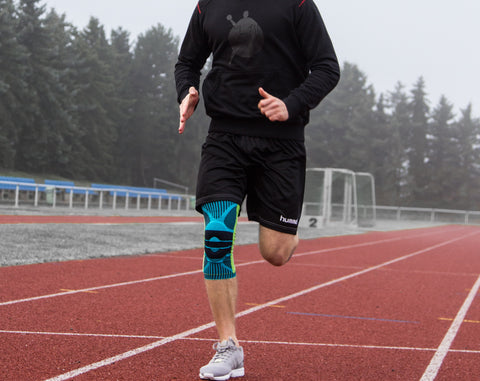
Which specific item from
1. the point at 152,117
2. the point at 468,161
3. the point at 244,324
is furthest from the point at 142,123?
the point at 244,324

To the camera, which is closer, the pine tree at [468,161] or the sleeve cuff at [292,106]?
the sleeve cuff at [292,106]

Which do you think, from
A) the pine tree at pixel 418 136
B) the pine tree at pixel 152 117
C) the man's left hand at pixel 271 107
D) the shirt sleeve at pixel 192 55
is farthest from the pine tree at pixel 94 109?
the man's left hand at pixel 271 107

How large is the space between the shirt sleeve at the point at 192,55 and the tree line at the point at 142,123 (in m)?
38.0

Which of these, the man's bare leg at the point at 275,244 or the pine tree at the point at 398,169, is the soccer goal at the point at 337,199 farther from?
the pine tree at the point at 398,169

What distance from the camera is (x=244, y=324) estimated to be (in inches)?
172

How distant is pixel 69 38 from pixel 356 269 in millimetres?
47657

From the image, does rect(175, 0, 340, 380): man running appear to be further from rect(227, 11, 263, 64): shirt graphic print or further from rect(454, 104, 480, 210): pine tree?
rect(454, 104, 480, 210): pine tree

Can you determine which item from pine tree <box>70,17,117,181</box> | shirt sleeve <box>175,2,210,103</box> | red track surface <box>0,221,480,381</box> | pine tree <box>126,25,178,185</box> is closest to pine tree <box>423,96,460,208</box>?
pine tree <box>126,25,178,185</box>

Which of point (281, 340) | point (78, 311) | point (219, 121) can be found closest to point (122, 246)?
point (78, 311)

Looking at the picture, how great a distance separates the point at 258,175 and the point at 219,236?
14.5 inches

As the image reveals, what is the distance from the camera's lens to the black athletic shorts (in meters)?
3.00

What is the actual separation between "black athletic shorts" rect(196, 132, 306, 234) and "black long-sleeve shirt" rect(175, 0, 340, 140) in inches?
2.7

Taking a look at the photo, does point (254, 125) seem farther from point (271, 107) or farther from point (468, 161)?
point (468, 161)

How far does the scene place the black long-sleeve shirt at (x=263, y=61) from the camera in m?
3.06
